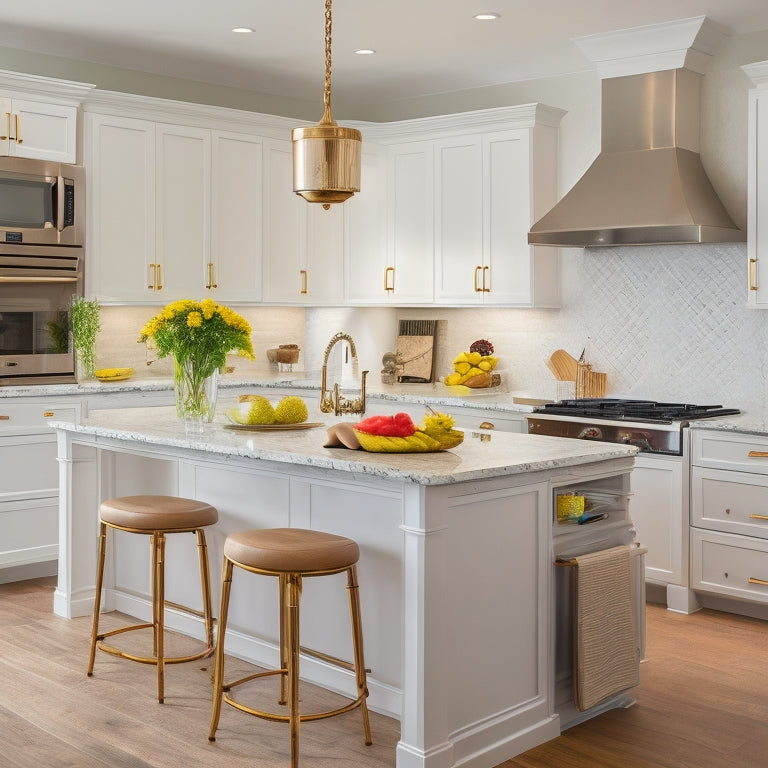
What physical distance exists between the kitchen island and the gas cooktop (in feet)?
4.13

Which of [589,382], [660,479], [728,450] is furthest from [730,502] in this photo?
[589,382]

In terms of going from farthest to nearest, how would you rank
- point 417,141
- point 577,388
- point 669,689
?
point 417,141 < point 577,388 < point 669,689

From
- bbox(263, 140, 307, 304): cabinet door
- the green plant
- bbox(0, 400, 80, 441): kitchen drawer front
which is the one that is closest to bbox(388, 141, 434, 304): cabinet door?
bbox(263, 140, 307, 304): cabinet door

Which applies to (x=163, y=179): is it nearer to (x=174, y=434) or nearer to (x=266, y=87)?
(x=266, y=87)

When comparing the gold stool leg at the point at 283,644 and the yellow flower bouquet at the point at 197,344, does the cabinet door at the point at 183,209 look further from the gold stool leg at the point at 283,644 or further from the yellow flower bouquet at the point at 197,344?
the gold stool leg at the point at 283,644

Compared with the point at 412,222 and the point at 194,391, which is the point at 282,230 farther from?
the point at 194,391

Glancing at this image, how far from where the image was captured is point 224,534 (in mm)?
4008

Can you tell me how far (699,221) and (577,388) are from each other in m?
1.30

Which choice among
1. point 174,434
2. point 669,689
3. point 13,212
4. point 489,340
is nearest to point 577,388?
point 489,340

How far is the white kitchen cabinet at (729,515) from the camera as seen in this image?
4500 mm

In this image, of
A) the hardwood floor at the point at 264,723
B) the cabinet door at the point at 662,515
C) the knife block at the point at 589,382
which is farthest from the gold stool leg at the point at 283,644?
the knife block at the point at 589,382

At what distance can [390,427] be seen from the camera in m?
3.29

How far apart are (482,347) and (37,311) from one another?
8.58ft

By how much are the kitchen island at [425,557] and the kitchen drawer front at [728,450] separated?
1.16 m
